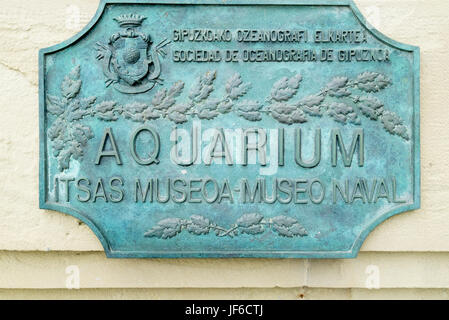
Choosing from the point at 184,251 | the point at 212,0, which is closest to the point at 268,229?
the point at 184,251

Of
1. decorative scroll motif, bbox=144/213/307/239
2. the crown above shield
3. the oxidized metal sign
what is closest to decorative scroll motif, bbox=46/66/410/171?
the oxidized metal sign

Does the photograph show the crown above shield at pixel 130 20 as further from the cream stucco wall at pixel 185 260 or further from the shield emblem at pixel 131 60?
the cream stucco wall at pixel 185 260

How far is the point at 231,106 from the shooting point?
207 centimetres

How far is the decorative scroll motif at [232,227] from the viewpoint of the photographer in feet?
6.77

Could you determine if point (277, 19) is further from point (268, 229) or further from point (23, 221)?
point (23, 221)

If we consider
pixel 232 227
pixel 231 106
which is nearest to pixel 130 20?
pixel 231 106

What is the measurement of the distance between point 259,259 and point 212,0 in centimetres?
122

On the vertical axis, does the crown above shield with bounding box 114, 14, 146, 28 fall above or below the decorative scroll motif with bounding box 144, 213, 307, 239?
above

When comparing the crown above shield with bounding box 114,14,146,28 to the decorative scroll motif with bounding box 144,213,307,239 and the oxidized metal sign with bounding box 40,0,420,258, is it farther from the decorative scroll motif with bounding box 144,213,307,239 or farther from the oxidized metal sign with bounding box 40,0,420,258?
the decorative scroll motif with bounding box 144,213,307,239

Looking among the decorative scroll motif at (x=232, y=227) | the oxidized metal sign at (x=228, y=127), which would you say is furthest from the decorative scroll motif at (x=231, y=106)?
the decorative scroll motif at (x=232, y=227)

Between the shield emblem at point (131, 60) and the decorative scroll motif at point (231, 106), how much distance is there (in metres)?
0.12

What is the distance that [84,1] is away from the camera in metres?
2.12

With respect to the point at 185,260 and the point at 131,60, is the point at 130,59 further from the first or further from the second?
the point at 185,260

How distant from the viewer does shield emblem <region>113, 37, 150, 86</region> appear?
2.06 m
